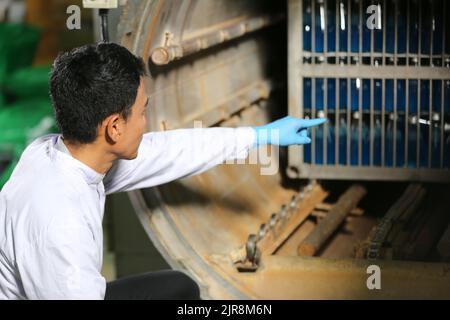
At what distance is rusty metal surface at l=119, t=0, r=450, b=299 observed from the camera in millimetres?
2559

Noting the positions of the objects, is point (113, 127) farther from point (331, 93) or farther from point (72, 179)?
point (331, 93)

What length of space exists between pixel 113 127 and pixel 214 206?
85cm

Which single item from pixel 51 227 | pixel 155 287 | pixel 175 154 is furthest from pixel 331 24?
pixel 51 227

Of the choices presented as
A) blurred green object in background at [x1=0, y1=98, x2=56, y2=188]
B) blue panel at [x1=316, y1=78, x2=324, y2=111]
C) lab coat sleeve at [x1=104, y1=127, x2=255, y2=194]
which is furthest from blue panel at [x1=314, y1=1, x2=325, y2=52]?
blurred green object in background at [x1=0, y1=98, x2=56, y2=188]

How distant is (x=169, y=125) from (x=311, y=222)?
2.22ft

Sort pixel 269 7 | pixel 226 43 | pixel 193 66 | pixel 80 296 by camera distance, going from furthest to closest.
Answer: pixel 269 7
pixel 226 43
pixel 193 66
pixel 80 296

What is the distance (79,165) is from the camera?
212 cm

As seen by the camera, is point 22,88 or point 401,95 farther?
point 22,88

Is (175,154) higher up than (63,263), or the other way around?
(175,154)

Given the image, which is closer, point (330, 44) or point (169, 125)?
point (169, 125)

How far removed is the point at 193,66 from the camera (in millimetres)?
2887

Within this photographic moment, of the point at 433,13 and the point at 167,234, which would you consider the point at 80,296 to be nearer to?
the point at 167,234

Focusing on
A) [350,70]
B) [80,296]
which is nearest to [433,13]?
[350,70]

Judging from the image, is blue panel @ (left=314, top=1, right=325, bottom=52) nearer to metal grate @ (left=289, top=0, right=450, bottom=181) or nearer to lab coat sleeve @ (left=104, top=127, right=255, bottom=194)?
metal grate @ (left=289, top=0, right=450, bottom=181)
